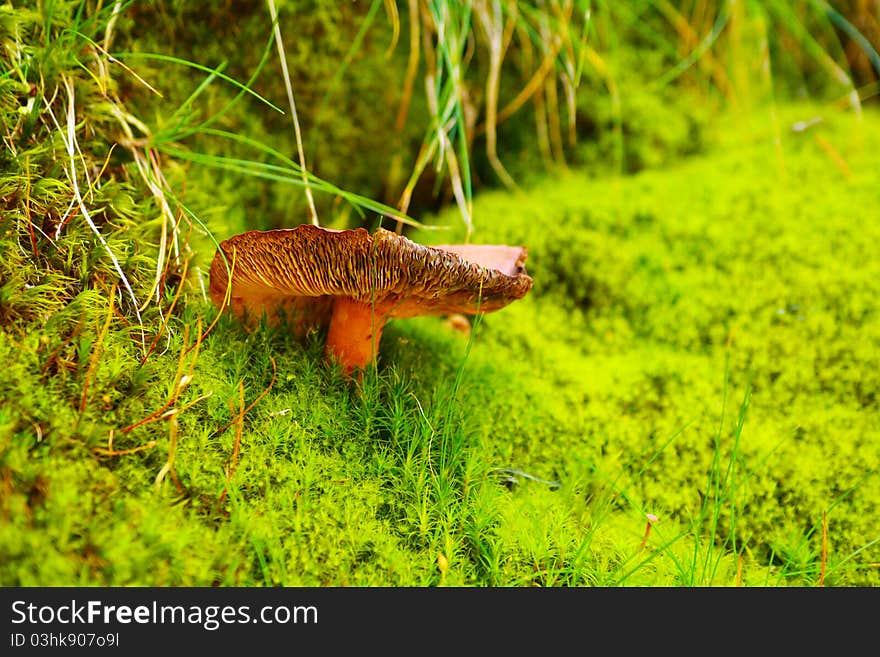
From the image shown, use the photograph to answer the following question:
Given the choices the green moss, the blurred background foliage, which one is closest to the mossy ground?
the green moss

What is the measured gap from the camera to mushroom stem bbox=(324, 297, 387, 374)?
66.0 inches

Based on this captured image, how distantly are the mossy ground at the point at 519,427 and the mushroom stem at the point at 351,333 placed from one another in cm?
5

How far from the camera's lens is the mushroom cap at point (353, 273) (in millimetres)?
1396

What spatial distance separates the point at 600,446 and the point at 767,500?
1.47 feet

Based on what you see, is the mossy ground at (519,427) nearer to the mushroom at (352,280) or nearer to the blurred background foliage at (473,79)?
the mushroom at (352,280)

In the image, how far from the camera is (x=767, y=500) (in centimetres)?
173

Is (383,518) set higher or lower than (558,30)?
lower

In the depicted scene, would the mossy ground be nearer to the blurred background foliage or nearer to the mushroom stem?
the mushroom stem

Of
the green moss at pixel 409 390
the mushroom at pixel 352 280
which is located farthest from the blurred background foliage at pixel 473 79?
the mushroom at pixel 352 280

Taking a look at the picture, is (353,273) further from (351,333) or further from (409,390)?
(409,390)
